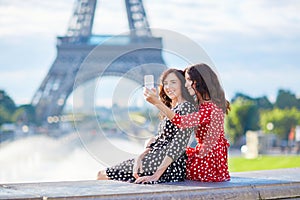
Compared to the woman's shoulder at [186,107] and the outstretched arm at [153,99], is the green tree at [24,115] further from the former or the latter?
the outstretched arm at [153,99]

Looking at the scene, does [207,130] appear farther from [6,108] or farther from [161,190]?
[6,108]

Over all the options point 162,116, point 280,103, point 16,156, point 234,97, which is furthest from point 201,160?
point 234,97

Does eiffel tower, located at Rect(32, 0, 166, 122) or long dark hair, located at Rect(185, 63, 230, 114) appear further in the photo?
eiffel tower, located at Rect(32, 0, 166, 122)

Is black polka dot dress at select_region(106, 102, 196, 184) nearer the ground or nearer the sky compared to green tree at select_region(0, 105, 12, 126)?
nearer the ground

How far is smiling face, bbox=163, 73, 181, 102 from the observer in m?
4.48

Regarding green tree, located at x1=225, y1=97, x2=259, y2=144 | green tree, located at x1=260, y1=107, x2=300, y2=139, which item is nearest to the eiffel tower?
green tree, located at x1=260, y1=107, x2=300, y2=139

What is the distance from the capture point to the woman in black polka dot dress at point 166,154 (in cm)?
→ 422

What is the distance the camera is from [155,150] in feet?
14.2

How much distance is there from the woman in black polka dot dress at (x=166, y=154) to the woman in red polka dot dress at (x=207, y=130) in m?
0.07

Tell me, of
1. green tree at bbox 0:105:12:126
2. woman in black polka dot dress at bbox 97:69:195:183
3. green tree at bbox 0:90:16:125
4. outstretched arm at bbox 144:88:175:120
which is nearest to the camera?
outstretched arm at bbox 144:88:175:120

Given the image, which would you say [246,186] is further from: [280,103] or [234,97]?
[234,97]

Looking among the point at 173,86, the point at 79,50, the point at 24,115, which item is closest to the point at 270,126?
the point at 24,115

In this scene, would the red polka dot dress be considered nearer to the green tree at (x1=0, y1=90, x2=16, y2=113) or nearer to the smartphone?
the smartphone

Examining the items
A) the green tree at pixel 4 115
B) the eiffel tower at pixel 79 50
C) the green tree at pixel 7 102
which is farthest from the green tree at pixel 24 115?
the eiffel tower at pixel 79 50
